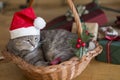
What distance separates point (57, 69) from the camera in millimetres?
812

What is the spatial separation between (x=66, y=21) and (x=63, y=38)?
419 mm

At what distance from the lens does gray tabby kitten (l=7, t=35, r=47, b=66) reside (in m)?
0.88

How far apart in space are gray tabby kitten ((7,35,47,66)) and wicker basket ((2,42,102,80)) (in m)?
0.02

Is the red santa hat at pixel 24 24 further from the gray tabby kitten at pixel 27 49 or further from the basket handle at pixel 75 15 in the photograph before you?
the basket handle at pixel 75 15

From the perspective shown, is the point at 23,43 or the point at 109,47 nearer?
the point at 23,43

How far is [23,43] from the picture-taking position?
882mm

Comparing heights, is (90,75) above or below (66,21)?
below

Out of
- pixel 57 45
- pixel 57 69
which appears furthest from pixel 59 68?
pixel 57 45

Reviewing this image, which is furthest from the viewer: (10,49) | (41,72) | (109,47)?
(109,47)

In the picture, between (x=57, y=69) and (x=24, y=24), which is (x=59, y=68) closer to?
(x=57, y=69)

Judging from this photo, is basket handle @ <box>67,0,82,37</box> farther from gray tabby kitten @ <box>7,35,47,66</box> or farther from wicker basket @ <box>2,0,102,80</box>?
gray tabby kitten @ <box>7,35,47,66</box>

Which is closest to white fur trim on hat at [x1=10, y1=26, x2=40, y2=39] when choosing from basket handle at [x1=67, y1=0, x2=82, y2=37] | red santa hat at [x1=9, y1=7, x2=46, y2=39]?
red santa hat at [x1=9, y1=7, x2=46, y2=39]

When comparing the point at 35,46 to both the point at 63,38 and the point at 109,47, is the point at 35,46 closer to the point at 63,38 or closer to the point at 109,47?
the point at 63,38

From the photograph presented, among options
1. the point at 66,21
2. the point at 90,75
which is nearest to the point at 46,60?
the point at 90,75
